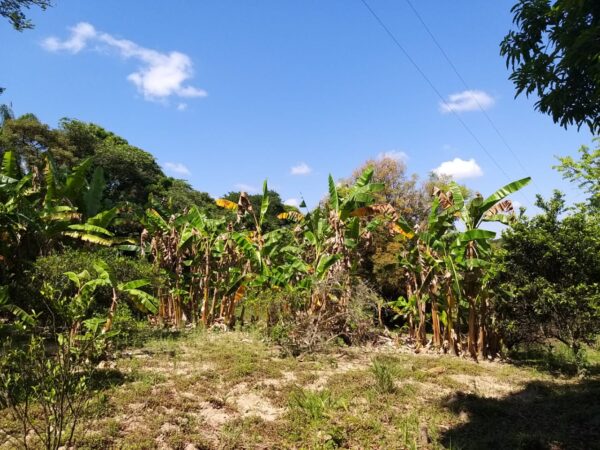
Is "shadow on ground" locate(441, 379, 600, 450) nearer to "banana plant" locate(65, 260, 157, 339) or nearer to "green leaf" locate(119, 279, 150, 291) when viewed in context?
"banana plant" locate(65, 260, 157, 339)

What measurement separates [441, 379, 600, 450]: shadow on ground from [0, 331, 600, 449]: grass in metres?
0.01

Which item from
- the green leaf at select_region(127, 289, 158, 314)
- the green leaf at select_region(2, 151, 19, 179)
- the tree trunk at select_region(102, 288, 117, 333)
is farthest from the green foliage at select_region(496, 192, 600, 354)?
the green leaf at select_region(2, 151, 19, 179)

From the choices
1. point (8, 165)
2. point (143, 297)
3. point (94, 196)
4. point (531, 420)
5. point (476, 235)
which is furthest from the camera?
point (94, 196)

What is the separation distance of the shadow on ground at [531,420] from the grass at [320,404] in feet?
0.05

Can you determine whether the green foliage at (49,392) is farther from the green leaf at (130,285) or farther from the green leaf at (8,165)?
the green leaf at (8,165)

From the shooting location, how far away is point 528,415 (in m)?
5.83

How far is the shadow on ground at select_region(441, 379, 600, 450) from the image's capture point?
4812 millimetres

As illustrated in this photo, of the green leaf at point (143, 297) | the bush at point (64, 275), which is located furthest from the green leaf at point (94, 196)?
the green leaf at point (143, 297)

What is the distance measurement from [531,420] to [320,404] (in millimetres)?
2988

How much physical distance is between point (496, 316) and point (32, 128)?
24.9 metres

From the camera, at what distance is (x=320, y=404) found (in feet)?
17.5

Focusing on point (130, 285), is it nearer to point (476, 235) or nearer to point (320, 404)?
point (320, 404)

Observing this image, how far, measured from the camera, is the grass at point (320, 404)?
4.63m

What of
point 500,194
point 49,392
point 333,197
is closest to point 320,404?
point 49,392
